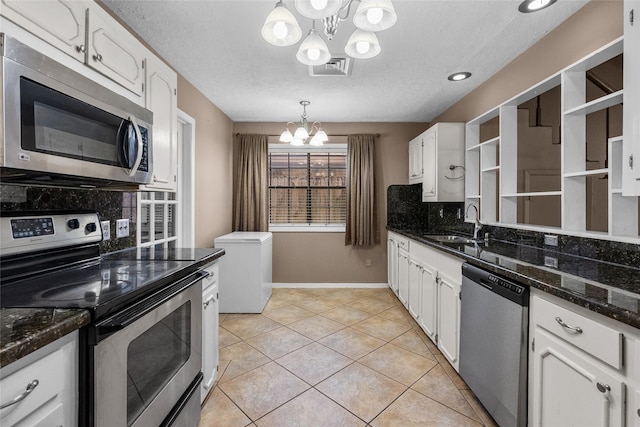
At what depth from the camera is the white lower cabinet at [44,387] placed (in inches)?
27.9

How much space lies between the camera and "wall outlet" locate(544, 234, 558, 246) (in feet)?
6.88

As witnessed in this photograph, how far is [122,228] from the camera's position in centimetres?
202

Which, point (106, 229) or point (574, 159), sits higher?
point (574, 159)

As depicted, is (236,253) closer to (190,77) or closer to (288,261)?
(288,261)

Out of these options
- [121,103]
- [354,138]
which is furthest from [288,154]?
[121,103]

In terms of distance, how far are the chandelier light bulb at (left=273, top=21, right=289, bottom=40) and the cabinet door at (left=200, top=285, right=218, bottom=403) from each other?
4.82ft

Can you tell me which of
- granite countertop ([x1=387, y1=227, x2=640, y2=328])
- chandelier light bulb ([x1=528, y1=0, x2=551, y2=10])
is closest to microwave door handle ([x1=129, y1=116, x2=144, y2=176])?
granite countertop ([x1=387, y1=227, x2=640, y2=328])

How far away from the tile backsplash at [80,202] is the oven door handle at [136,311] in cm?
71

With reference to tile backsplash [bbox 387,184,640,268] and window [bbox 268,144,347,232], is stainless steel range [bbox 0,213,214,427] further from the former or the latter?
window [bbox 268,144,347,232]

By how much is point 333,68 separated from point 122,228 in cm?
206

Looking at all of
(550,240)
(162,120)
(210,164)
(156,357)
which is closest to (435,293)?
(550,240)

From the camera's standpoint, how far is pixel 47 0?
3.79 feet

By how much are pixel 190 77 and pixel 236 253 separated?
186 cm

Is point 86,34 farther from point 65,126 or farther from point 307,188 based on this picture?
point 307,188
